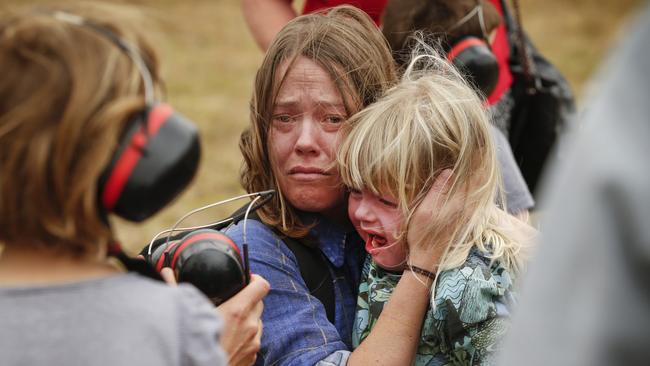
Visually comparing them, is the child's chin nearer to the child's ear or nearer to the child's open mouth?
the child's open mouth

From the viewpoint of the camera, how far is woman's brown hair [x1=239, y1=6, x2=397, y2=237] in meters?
2.58

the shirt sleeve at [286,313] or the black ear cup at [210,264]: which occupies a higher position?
the black ear cup at [210,264]

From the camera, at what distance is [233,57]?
11.9m

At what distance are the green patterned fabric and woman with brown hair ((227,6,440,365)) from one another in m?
0.24

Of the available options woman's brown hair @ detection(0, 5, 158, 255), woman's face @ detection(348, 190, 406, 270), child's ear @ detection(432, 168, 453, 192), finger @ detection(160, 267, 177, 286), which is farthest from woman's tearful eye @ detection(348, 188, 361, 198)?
woman's brown hair @ detection(0, 5, 158, 255)

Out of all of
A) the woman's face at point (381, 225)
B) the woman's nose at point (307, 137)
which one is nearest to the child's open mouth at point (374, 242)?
the woman's face at point (381, 225)

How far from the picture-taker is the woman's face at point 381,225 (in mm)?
2363

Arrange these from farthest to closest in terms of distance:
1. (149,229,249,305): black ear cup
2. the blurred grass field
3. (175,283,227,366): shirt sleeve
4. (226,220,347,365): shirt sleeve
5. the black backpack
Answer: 1. the blurred grass field
2. the black backpack
3. (226,220,347,365): shirt sleeve
4. (149,229,249,305): black ear cup
5. (175,283,227,366): shirt sleeve

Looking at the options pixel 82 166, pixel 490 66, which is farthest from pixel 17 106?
pixel 490 66

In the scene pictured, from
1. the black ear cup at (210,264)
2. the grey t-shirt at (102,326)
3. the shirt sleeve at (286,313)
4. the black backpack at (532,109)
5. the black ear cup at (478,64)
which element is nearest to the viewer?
the grey t-shirt at (102,326)

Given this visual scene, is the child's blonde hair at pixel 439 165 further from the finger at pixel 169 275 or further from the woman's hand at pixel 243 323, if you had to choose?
the finger at pixel 169 275

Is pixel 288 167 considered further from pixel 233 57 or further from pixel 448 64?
pixel 233 57

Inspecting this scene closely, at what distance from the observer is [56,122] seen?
1455mm

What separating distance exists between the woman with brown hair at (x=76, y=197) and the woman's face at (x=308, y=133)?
98 centimetres
